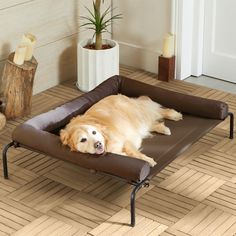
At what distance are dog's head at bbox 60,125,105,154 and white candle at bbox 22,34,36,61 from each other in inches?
36.5

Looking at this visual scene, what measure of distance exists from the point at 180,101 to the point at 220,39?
87 centimetres

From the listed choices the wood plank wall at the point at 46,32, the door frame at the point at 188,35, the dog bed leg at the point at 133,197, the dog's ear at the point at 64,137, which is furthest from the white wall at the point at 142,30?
the dog bed leg at the point at 133,197

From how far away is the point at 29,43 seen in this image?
3.79 metres

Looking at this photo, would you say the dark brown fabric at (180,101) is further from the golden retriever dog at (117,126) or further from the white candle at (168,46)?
the white candle at (168,46)

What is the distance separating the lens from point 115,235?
280 centimetres

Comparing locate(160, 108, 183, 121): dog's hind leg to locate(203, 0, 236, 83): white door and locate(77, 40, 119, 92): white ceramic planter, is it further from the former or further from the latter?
locate(203, 0, 236, 83): white door

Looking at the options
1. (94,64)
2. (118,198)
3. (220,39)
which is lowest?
(118,198)

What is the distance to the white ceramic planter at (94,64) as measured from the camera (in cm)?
406

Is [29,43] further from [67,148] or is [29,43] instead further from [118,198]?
[118,198]

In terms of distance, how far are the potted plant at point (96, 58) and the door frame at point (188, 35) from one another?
1.35 ft

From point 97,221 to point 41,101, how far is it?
4.50 feet

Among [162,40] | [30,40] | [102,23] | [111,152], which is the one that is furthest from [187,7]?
[111,152]

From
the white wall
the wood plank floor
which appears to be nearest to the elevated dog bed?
the wood plank floor

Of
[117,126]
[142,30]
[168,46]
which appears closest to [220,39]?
[168,46]
